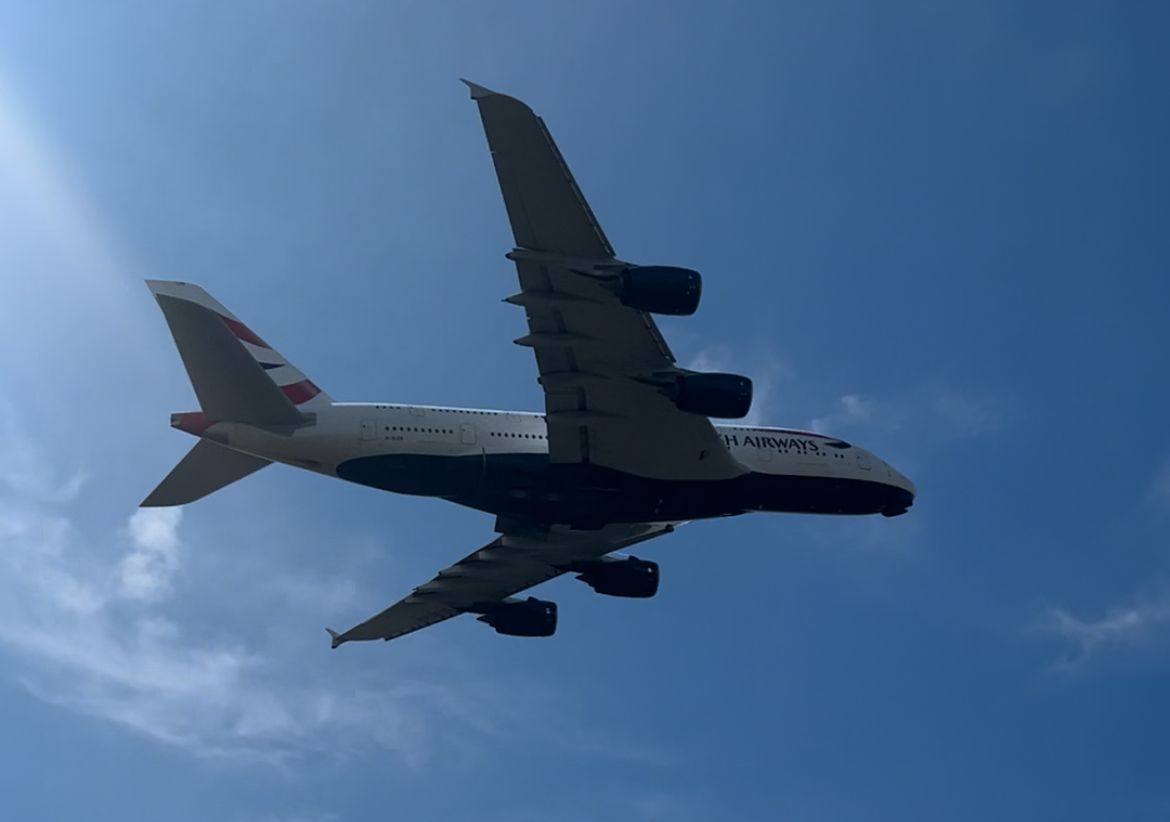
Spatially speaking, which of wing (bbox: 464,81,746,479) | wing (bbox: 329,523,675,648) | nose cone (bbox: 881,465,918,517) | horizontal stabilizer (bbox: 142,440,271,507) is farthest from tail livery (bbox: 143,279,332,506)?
nose cone (bbox: 881,465,918,517)

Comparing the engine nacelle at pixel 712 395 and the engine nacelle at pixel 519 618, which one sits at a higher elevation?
the engine nacelle at pixel 712 395

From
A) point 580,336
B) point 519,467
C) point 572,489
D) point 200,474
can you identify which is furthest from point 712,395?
point 200,474

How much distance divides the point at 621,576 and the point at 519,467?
8392 mm

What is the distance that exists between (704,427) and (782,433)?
5.40 meters

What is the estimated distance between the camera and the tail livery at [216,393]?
3575 cm

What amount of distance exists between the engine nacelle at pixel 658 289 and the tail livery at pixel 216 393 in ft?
33.2

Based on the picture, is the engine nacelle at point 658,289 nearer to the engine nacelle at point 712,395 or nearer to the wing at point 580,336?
the wing at point 580,336

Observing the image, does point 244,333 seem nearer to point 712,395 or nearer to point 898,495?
point 712,395

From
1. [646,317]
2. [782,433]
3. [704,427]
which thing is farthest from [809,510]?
[646,317]

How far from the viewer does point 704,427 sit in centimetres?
3916

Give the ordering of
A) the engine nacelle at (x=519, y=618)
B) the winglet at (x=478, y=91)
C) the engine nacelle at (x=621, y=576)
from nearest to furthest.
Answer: the winglet at (x=478, y=91)
the engine nacelle at (x=621, y=576)
the engine nacelle at (x=519, y=618)

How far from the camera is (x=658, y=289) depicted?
33.9 m

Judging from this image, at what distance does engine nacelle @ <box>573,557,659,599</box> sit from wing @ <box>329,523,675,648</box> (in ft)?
1.50

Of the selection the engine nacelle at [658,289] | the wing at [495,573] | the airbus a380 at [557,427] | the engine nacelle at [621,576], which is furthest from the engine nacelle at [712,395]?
the engine nacelle at [621,576]
